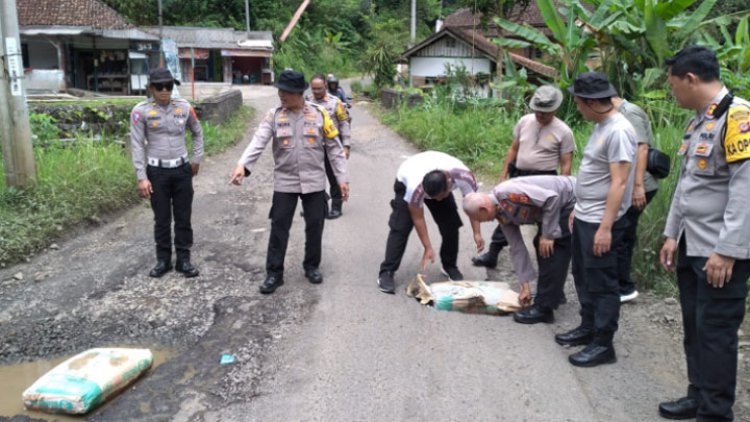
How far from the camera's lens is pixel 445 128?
12336 millimetres

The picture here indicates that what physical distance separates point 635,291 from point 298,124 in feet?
10.1

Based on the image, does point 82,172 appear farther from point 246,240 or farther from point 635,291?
point 635,291

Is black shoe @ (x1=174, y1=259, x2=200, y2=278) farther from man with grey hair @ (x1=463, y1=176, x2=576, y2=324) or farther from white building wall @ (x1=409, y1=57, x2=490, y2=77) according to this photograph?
white building wall @ (x1=409, y1=57, x2=490, y2=77)

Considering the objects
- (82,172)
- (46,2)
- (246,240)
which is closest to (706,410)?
(246,240)

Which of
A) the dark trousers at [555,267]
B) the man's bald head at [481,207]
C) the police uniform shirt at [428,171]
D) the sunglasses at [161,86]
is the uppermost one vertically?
the sunglasses at [161,86]

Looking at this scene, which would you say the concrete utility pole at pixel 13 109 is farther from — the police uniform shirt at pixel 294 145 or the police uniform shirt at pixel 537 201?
the police uniform shirt at pixel 537 201

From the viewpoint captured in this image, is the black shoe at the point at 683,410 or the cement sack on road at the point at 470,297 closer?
the black shoe at the point at 683,410

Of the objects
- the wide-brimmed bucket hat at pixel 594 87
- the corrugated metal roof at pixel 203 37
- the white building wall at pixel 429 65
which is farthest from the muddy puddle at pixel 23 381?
the corrugated metal roof at pixel 203 37

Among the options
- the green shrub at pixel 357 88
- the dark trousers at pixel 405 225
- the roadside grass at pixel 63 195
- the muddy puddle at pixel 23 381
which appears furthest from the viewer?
the green shrub at pixel 357 88

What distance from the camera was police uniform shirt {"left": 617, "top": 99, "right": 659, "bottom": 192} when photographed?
4.43 metres

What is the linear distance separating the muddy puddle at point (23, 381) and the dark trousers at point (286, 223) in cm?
132

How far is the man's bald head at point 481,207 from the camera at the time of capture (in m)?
4.42

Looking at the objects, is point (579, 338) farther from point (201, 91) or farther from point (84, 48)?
point (84, 48)

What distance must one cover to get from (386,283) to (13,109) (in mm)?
4581
